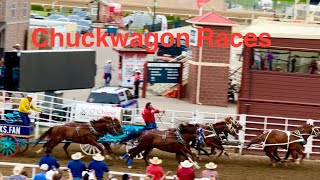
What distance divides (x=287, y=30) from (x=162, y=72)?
36.9 ft

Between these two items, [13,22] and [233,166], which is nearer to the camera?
[233,166]

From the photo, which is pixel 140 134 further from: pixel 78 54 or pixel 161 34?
pixel 161 34

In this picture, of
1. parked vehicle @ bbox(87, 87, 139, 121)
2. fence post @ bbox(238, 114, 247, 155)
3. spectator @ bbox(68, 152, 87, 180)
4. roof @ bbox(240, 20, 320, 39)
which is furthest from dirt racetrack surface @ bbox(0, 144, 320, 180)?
spectator @ bbox(68, 152, 87, 180)

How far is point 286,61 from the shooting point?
25.8 metres

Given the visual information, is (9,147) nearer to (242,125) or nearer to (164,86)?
(242,125)

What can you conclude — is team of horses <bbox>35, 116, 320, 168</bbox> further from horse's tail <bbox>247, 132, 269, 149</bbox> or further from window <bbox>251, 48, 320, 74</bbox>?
window <bbox>251, 48, 320, 74</bbox>

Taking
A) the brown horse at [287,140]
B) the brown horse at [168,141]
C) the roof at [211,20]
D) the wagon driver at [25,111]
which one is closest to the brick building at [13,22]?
the roof at [211,20]

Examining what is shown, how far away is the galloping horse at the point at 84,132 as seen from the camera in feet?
76.5

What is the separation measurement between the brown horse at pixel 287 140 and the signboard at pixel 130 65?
1430 cm

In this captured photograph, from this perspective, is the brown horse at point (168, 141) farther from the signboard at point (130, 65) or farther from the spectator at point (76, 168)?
the signboard at point (130, 65)

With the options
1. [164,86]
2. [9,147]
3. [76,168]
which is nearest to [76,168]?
[76,168]

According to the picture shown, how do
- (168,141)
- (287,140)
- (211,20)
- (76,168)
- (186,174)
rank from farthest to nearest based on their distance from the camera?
1. (211,20)
2. (287,140)
3. (168,141)
4. (76,168)
5. (186,174)

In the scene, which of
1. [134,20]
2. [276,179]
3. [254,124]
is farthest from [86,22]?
[276,179]

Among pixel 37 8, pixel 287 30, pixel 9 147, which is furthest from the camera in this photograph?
pixel 37 8
